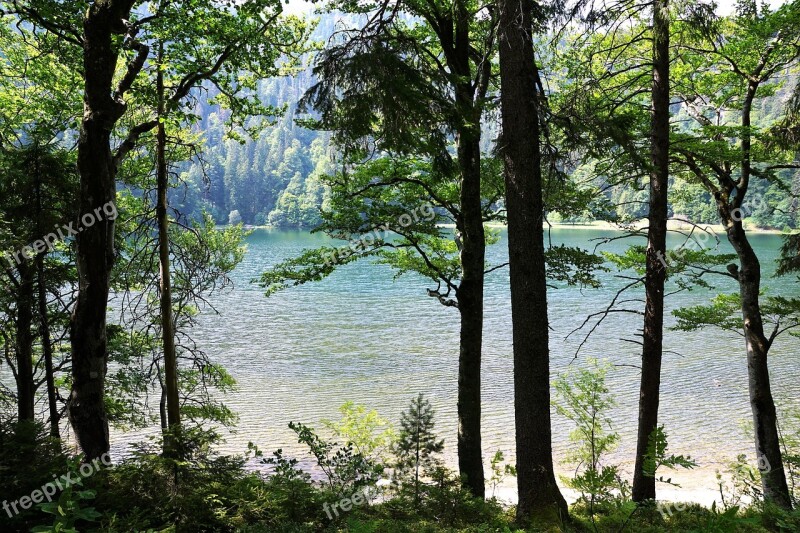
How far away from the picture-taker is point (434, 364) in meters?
23.3

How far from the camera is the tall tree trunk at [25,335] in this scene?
8367mm

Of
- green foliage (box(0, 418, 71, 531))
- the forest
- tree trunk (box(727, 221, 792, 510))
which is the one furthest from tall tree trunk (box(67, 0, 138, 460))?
tree trunk (box(727, 221, 792, 510))

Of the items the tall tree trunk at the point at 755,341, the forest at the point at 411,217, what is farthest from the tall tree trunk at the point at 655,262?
the tall tree trunk at the point at 755,341

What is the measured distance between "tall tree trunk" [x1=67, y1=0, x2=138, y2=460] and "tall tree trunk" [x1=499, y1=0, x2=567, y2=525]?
163 inches

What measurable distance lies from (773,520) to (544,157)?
16.1ft

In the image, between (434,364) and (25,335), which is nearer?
(25,335)

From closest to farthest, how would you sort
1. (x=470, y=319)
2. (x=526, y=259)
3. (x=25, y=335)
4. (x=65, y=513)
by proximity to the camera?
(x=65, y=513) < (x=526, y=259) < (x=25, y=335) < (x=470, y=319)

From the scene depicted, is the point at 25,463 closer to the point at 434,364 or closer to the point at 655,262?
the point at 655,262

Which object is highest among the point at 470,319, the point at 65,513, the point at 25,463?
the point at 470,319

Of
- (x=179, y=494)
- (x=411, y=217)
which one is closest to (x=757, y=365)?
(x=411, y=217)

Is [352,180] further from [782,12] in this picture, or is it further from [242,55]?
[782,12]

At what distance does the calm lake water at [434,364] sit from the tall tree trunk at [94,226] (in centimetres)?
875

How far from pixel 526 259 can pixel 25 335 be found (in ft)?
26.0

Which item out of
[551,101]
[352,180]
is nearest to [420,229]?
[352,180]
